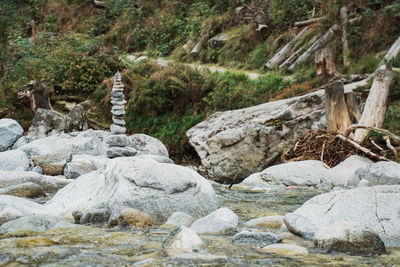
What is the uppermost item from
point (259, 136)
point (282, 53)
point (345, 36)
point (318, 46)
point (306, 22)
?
point (306, 22)

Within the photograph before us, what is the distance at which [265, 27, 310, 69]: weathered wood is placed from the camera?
16.1m

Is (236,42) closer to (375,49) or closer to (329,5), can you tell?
(329,5)

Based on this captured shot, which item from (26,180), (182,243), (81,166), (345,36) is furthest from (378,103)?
(182,243)

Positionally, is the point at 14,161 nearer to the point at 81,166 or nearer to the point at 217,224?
the point at 81,166

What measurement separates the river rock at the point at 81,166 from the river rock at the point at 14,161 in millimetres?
1245

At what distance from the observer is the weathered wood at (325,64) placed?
496 inches

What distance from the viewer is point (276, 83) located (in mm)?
13680

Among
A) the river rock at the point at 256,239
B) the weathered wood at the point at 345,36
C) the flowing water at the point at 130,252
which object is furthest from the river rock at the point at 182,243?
the weathered wood at the point at 345,36

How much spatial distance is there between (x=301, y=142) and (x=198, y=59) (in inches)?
419

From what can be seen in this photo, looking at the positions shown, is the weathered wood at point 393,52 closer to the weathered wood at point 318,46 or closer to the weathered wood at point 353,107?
the weathered wood at point 318,46

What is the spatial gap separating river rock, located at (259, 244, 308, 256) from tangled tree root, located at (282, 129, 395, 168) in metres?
5.79

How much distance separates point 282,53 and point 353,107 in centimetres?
650

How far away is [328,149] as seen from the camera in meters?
9.61

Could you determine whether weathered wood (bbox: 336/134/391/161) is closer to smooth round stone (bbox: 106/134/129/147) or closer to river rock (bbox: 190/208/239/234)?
smooth round stone (bbox: 106/134/129/147)
